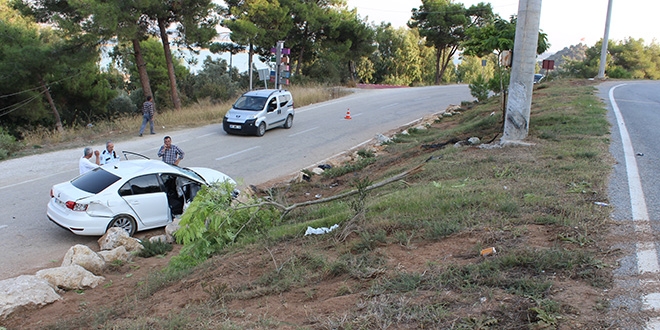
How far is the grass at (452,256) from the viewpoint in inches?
161

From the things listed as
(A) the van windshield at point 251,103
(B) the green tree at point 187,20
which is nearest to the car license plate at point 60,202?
(A) the van windshield at point 251,103

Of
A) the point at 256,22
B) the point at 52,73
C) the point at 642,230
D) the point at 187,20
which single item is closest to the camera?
the point at 642,230

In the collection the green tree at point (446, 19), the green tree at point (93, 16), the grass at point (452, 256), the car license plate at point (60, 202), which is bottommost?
the car license plate at point (60, 202)

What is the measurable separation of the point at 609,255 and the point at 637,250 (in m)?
0.34

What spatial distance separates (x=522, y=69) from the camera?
35.0 feet

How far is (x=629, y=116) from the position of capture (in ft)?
49.8

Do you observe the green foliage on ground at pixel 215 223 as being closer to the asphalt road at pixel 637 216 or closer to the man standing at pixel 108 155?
the asphalt road at pixel 637 216

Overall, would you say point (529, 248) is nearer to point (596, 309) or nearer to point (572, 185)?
point (596, 309)

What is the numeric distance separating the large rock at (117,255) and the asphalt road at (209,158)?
1079 millimetres

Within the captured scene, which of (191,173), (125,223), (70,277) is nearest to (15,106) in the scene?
(191,173)

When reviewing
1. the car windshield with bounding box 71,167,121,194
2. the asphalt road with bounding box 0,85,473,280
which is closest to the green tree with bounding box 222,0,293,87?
the asphalt road with bounding box 0,85,473,280

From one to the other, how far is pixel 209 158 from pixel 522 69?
33.7 ft

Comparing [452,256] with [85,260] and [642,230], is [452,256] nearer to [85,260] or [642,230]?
[642,230]

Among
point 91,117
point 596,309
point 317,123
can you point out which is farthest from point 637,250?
point 91,117
